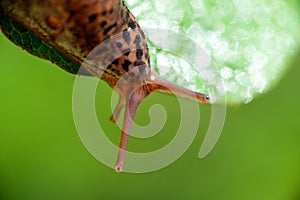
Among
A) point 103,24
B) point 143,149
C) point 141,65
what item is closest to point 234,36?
point 141,65

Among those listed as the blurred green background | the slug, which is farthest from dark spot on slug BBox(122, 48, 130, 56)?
the blurred green background

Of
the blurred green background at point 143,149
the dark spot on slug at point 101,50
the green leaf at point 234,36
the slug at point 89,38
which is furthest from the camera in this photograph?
the blurred green background at point 143,149

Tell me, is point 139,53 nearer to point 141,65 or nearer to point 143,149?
point 141,65

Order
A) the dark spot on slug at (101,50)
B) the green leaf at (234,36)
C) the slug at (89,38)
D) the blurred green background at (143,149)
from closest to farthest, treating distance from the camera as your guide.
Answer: the slug at (89,38) → the dark spot on slug at (101,50) → the green leaf at (234,36) → the blurred green background at (143,149)

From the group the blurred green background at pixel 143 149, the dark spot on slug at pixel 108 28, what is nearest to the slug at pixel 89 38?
the dark spot on slug at pixel 108 28

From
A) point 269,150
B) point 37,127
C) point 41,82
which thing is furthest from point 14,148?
point 269,150

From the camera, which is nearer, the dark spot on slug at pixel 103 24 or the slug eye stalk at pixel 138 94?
the dark spot on slug at pixel 103 24

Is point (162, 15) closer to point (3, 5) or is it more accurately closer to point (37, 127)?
point (3, 5)

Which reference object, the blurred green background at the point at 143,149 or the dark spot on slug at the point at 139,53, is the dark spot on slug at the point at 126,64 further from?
the blurred green background at the point at 143,149
